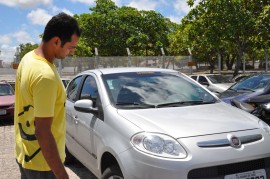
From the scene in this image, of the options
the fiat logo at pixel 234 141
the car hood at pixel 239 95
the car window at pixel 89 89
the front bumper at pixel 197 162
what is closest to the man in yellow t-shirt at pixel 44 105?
the front bumper at pixel 197 162

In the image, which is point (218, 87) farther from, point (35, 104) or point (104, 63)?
point (35, 104)

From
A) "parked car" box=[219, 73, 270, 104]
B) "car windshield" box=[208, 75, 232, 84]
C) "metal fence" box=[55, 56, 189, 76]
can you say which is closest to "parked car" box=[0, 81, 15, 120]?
"parked car" box=[219, 73, 270, 104]

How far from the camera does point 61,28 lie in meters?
2.13

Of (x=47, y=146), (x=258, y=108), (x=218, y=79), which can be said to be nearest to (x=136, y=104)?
(x=258, y=108)

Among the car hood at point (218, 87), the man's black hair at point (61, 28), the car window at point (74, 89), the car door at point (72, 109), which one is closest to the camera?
the man's black hair at point (61, 28)

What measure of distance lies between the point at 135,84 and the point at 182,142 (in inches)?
57.6

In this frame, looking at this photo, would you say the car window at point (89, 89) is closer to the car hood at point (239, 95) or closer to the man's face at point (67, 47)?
the man's face at point (67, 47)

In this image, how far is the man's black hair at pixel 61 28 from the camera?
213 centimetres

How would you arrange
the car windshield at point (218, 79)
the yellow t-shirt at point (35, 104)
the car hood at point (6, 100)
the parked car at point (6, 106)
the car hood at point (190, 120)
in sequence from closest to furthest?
1. the yellow t-shirt at point (35, 104)
2. the car hood at point (190, 120)
3. the parked car at point (6, 106)
4. the car hood at point (6, 100)
5. the car windshield at point (218, 79)

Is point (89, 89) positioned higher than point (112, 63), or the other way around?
point (112, 63)

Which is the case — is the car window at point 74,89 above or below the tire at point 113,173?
above

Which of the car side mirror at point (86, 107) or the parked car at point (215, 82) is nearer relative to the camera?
the car side mirror at point (86, 107)

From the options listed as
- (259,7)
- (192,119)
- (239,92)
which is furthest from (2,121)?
(259,7)

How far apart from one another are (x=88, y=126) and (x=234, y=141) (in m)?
1.71
